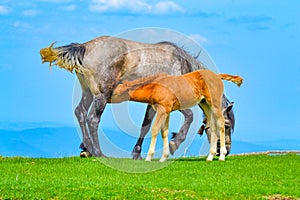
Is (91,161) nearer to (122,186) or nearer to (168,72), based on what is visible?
(168,72)

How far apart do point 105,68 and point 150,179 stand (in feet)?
14.1

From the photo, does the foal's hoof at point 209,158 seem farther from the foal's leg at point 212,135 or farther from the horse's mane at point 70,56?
the horse's mane at point 70,56

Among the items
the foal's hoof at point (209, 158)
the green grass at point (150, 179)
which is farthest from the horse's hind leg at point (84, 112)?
the foal's hoof at point (209, 158)

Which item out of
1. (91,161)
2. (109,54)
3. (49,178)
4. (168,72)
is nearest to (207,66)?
(168,72)

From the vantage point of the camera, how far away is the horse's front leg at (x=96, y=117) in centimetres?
1677

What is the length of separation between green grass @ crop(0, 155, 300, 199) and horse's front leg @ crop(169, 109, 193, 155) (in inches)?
42.7

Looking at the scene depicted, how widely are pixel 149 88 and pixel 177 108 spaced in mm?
727

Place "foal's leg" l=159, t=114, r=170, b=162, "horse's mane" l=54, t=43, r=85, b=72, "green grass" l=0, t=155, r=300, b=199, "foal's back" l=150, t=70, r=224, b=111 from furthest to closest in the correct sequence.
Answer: "horse's mane" l=54, t=43, r=85, b=72 < "foal's leg" l=159, t=114, r=170, b=162 < "foal's back" l=150, t=70, r=224, b=111 < "green grass" l=0, t=155, r=300, b=199

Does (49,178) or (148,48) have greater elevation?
(148,48)

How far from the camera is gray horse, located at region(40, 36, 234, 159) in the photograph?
1680 cm

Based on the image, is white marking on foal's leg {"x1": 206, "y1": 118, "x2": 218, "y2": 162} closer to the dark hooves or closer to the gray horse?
the gray horse

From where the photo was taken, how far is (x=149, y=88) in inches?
610

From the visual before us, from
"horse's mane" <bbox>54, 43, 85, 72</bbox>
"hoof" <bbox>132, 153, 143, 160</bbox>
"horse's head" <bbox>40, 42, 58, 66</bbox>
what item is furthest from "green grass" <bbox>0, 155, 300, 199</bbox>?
"horse's head" <bbox>40, 42, 58, 66</bbox>

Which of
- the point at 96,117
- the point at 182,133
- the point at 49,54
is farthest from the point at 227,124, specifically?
the point at 49,54
